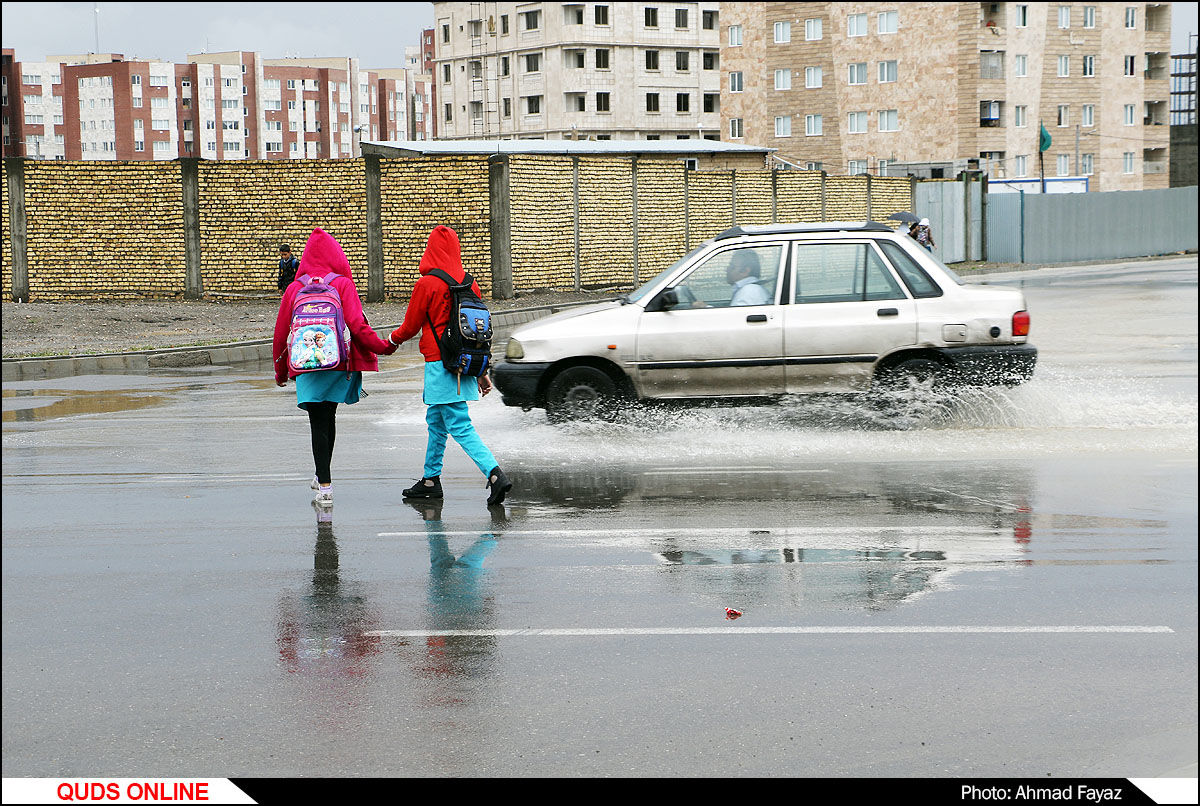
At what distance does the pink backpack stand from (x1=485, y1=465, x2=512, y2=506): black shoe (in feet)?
3.74

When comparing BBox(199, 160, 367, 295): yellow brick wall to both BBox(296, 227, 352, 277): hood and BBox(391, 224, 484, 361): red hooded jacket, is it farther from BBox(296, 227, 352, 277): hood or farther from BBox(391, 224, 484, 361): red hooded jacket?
BBox(296, 227, 352, 277): hood

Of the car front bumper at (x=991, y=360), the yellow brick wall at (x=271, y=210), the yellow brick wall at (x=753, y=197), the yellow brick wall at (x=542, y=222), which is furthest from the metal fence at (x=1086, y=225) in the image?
the car front bumper at (x=991, y=360)

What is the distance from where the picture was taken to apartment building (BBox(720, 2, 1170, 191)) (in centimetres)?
7719

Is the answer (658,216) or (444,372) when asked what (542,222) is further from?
(444,372)

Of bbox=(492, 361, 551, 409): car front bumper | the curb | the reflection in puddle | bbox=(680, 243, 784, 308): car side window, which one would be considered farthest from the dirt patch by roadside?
bbox=(680, 243, 784, 308): car side window

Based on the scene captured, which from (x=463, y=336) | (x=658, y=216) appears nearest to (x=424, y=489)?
(x=463, y=336)

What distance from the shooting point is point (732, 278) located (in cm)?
1151

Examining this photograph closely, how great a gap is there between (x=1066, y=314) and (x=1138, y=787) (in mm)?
22252

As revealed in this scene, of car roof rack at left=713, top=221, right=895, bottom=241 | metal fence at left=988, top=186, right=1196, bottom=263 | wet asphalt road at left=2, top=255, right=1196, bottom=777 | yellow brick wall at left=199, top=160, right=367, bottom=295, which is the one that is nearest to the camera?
wet asphalt road at left=2, top=255, right=1196, bottom=777

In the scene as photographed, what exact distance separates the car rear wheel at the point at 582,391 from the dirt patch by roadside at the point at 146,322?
378 inches

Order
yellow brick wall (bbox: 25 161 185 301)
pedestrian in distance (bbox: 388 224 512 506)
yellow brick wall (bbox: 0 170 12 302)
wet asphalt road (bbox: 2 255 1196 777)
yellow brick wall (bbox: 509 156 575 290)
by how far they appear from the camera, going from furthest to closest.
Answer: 1. yellow brick wall (bbox: 509 156 575 290)
2. yellow brick wall (bbox: 25 161 185 301)
3. yellow brick wall (bbox: 0 170 12 302)
4. pedestrian in distance (bbox: 388 224 512 506)
5. wet asphalt road (bbox: 2 255 1196 777)

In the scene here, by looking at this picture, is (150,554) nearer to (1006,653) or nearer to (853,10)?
(1006,653)

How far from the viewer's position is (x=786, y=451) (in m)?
10.6

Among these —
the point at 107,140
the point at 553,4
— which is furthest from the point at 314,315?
the point at 107,140
